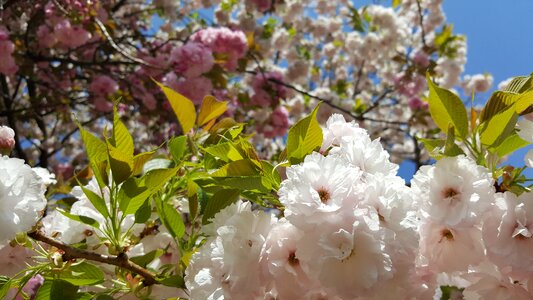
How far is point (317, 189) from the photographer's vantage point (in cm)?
66

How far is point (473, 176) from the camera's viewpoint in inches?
26.6

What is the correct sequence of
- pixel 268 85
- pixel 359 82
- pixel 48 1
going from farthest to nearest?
pixel 359 82 → pixel 268 85 → pixel 48 1

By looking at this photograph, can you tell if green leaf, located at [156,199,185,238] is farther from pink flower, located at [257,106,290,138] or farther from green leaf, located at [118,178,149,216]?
pink flower, located at [257,106,290,138]

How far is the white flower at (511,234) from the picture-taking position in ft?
2.11

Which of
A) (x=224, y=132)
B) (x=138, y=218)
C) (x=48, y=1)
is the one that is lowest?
(x=138, y=218)

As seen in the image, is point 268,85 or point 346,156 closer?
point 346,156

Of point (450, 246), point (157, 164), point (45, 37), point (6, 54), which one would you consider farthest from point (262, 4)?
point (450, 246)

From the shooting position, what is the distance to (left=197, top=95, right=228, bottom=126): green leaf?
109 cm

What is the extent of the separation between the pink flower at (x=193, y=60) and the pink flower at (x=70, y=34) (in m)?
0.85

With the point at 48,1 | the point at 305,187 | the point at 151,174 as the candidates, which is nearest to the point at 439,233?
the point at 305,187

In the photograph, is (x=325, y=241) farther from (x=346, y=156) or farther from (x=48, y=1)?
(x=48, y=1)

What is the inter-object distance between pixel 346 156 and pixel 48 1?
→ 3376mm

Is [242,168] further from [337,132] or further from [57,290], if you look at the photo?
[57,290]

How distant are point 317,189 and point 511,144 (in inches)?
12.8
